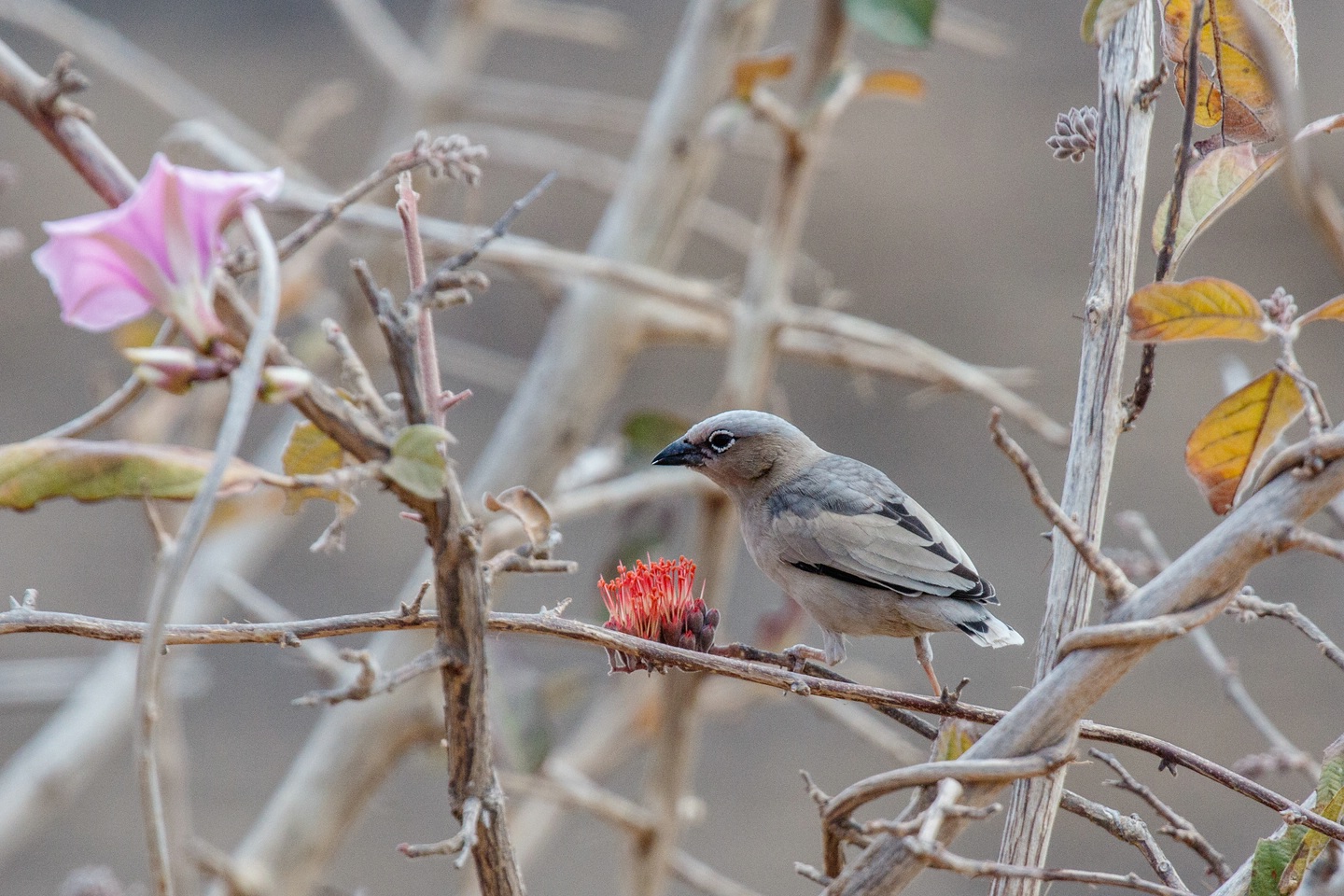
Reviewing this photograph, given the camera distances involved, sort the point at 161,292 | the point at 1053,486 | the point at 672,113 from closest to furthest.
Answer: the point at 161,292 → the point at 672,113 → the point at 1053,486

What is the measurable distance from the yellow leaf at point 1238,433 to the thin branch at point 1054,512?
0.43ft

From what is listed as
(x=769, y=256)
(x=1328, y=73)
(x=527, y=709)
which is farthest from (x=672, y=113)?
(x=1328, y=73)

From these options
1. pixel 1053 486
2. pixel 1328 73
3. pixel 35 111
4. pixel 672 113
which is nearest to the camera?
pixel 35 111

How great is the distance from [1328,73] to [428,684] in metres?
3.67

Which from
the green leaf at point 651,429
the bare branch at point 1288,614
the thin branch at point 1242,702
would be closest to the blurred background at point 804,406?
the green leaf at point 651,429

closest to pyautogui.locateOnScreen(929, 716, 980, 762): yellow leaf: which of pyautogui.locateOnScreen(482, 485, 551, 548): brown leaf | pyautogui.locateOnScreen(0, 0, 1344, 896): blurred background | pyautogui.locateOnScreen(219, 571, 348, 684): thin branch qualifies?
pyautogui.locateOnScreen(482, 485, 551, 548): brown leaf

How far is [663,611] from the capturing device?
0.73m

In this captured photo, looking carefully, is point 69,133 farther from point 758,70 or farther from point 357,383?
point 758,70

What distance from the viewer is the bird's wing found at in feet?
3.34

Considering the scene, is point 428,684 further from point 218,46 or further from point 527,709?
point 218,46

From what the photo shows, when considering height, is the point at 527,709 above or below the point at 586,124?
below

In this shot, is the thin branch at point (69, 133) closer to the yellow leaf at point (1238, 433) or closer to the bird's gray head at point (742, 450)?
the yellow leaf at point (1238, 433)

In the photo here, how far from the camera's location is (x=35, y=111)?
631 millimetres

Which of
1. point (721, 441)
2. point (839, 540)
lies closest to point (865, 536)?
point (839, 540)
